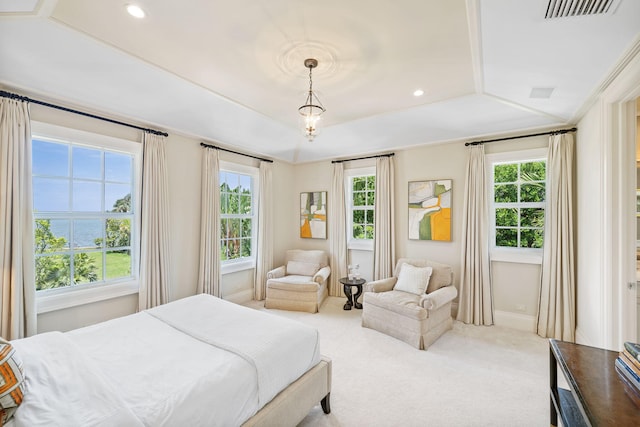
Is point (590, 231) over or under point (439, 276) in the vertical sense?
over

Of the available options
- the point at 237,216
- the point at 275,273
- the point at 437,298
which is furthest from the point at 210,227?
the point at 437,298

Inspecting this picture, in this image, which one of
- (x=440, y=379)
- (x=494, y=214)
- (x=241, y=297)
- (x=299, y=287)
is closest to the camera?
(x=440, y=379)

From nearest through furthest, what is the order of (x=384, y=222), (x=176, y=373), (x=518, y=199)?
(x=176, y=373) → (x=518, y=199) → (x=384, y=222)

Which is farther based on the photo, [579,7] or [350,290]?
[350,290]

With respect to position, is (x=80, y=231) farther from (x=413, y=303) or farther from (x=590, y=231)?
(x=590, y=231)

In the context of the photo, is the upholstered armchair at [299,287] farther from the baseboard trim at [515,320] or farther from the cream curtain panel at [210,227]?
the baseboard trim at [515,320]

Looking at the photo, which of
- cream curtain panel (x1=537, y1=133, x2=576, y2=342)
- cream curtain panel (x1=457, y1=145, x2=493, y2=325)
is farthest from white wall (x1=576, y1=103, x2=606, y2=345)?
cream curtain panel (x1=457, y1=145, x2=493, y2=325)

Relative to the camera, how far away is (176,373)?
56.6 inches

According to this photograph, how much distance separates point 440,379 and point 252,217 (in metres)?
3.65

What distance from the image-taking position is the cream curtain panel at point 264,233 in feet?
15.4

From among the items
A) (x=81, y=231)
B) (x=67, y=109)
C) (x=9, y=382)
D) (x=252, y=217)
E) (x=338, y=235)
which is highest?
(x=67, y=109)

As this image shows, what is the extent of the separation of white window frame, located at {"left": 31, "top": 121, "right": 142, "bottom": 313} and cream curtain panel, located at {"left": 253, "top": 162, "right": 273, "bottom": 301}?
1861mm

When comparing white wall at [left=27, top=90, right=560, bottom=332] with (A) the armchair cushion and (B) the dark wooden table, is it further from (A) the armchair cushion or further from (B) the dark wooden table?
(B) the dark wooden table

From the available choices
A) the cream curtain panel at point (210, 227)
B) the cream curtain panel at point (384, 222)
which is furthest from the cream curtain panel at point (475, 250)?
the cream curtain panel at point (210, 227)
